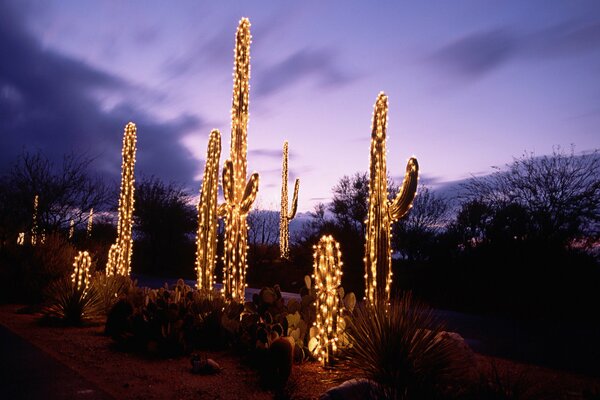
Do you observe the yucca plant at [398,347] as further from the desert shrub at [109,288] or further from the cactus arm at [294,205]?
the cactus arm at [294,205]

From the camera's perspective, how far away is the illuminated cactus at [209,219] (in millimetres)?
11141

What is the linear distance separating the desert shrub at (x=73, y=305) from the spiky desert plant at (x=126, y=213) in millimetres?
3162

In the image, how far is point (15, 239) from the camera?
15.9 meters

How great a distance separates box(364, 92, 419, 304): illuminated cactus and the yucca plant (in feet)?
6.03

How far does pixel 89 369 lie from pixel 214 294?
2954 millimetres

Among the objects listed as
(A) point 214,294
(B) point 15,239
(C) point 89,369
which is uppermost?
(B) point 15,239

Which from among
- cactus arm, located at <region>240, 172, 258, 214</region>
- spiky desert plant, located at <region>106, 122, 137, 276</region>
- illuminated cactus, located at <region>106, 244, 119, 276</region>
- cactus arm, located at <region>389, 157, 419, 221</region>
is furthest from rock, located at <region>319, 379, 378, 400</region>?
illuminated cactus, located at <region>106, 244, 119, 276</region>

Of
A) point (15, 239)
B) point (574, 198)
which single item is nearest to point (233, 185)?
point (15, 239)

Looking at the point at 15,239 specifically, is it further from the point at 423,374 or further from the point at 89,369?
the point at 423,374

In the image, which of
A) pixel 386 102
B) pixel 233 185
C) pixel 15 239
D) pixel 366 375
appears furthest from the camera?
pixel 15 239

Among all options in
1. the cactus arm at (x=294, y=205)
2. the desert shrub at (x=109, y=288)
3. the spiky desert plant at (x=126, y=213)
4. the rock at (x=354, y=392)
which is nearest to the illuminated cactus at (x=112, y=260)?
the spiky desert plant at (x=126, y=213)

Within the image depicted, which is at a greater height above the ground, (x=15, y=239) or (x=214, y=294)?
(x=15, y=239)

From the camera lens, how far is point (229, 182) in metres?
9.97

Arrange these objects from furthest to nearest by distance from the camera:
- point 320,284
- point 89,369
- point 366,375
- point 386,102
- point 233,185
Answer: point 233,185
point 386,102
point 320,284
point 89,369
point 366,375
